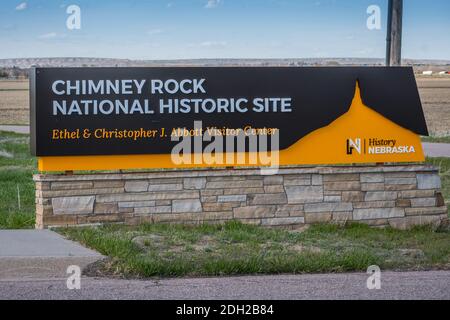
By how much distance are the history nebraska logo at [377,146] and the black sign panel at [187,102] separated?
0.89 feet

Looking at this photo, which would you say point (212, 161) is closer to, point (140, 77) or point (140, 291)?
point (140, 77)

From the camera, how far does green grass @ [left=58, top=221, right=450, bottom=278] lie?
27.0 feet

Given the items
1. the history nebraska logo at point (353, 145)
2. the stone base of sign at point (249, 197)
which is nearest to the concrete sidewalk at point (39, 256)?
the stone base of sign at point (249, 197)

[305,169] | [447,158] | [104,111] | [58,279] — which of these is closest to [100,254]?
[58,279]

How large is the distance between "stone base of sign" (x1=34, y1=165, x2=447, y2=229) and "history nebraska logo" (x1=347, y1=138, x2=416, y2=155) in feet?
0.93

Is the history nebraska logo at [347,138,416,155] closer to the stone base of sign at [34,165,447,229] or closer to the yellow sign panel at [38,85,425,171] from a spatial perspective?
the yellow sign panel at [38,85,425,171]

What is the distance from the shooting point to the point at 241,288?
7.42 metres

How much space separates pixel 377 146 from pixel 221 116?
2161 millimetres

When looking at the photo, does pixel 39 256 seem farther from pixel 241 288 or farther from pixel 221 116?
pixel 221 116

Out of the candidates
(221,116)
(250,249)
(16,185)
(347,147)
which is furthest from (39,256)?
(16,185)

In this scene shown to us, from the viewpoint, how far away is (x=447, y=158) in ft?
65.9

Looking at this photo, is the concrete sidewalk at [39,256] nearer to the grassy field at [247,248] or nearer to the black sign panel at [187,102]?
the grassy field at [247,248]

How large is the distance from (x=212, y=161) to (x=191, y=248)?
232 cm

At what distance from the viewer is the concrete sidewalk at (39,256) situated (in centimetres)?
798
